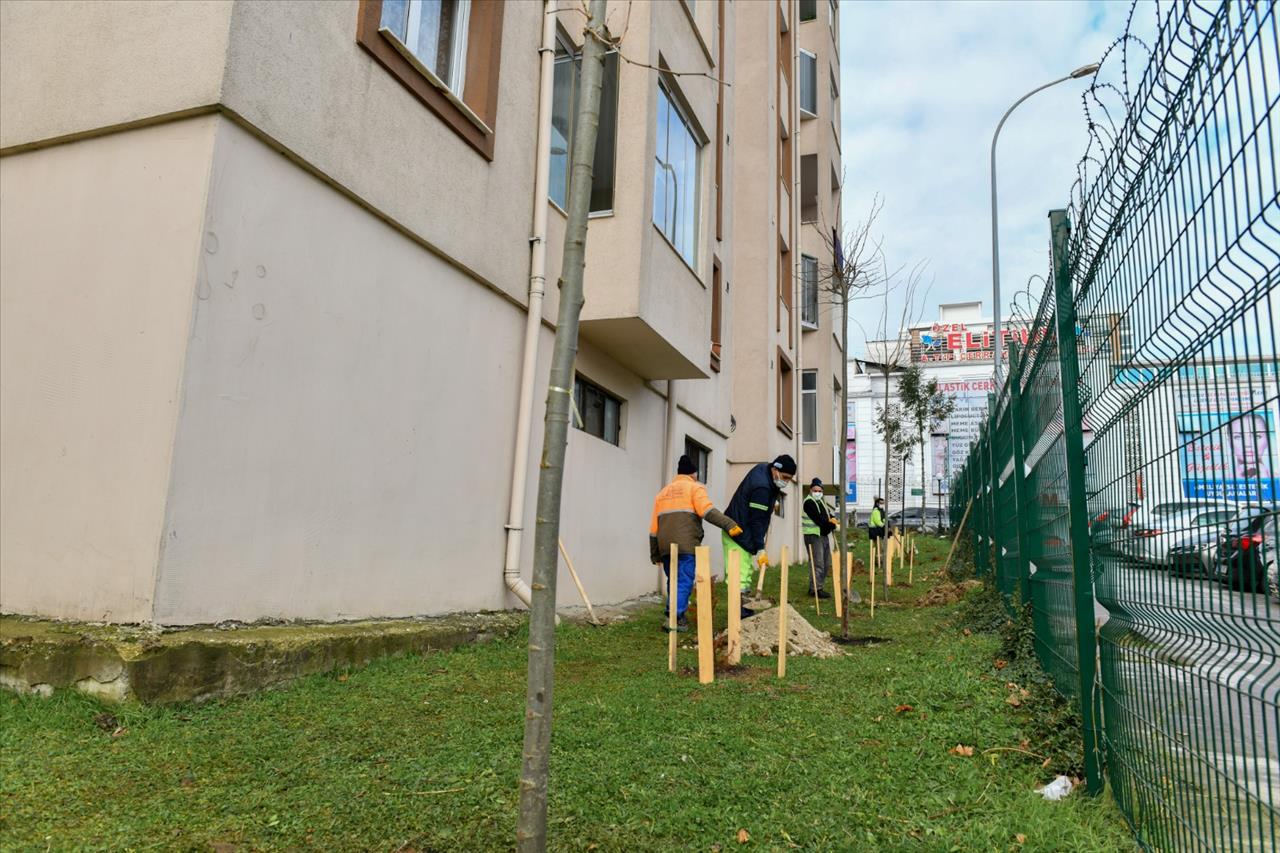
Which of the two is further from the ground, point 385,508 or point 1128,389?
point 1128,389

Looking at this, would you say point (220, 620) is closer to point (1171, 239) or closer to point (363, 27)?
point (363, 27)

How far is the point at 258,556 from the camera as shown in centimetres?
548

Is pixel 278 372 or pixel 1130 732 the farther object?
pixel 278 372

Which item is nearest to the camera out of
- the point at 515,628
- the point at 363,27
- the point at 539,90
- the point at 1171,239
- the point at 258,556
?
the point at 1171,239

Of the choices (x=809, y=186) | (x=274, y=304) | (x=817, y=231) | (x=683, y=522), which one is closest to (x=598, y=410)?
(x=683, y=522)

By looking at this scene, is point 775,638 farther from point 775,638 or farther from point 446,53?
point 446,53

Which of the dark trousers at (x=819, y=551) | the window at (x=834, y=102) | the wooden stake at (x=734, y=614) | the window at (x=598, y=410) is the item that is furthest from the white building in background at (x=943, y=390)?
the wooden stake at (x=734, y=614)

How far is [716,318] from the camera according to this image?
50.5ft

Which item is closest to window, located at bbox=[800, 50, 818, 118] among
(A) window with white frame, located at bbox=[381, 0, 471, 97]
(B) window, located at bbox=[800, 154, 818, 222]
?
(B) window, located at bbox=[800, 154, 818, 222]

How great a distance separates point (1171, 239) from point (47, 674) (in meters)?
5.20

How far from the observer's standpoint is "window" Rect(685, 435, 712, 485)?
14320 mm

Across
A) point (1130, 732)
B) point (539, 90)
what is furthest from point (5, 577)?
point (539, 90)

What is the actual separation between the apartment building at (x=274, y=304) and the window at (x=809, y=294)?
49.0ft

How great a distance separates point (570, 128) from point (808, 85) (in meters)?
18.7
